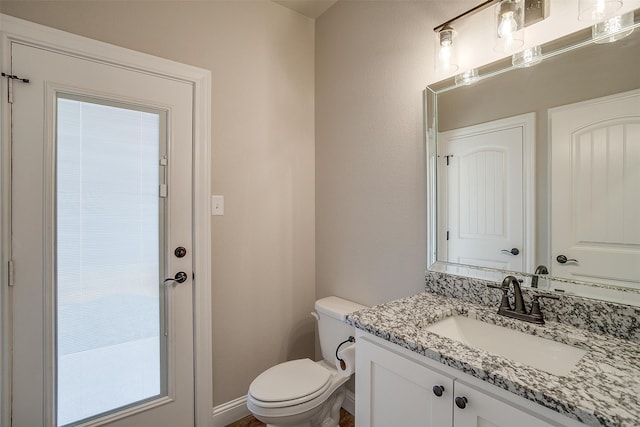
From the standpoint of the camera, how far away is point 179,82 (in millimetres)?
1615

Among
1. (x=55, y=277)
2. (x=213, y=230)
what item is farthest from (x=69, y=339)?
(x=213, y=230)

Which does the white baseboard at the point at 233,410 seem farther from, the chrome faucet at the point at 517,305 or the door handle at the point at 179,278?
the chrome faucet at the point at 517,305

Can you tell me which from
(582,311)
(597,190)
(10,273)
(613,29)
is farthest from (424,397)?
(10,273)

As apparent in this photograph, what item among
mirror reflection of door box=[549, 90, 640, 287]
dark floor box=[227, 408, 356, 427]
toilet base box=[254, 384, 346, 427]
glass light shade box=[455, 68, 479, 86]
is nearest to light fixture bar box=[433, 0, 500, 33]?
glass light shade box=[455, 68, 479, 86]

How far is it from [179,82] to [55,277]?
109 cm

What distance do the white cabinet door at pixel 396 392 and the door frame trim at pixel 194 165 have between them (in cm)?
97

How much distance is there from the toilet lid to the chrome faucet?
0.90 m

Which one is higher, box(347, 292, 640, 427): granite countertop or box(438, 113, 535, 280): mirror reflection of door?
box(438, 113, 535, 280): mirror reflection of door

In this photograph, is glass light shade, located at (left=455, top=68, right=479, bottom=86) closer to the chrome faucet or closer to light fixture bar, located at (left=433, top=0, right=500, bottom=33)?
light fixture bar, located at (left=433, top=0, right=500, bottom=33)

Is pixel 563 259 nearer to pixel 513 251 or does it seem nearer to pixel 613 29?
pixel 513 251

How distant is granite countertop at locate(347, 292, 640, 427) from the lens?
61 centimetres

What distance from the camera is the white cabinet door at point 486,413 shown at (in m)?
0.70

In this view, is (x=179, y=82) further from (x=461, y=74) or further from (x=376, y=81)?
(x=461, y=74)

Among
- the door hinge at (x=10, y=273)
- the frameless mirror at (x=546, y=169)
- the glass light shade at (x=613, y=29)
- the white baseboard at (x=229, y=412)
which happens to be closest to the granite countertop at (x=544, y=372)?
the frameless mirror at (x=546, y=169)
